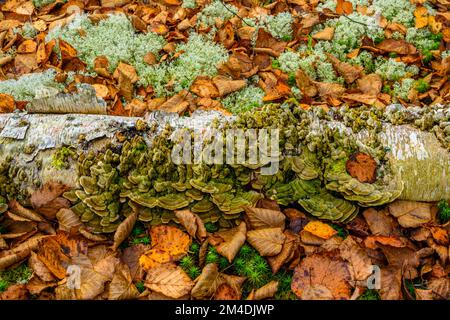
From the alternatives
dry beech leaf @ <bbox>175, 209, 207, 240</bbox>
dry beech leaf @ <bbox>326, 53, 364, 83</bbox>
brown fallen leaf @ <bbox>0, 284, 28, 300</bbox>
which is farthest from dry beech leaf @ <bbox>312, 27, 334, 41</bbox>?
brown fallen leaf @ <bbox>0, 284, 28, 300</bbox>

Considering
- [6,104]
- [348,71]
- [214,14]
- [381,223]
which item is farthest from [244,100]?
[6,104]

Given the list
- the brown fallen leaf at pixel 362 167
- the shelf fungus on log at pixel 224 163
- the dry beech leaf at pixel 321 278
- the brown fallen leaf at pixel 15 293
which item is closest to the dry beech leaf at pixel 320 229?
the shelf fungus on log at pixel 224 163

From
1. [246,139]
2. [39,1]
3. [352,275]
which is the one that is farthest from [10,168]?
[39,1]

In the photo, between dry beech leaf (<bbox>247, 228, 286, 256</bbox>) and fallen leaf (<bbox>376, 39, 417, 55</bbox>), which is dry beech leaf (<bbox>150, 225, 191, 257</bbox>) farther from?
fallen leaf (<bbox>376, 39, 417, 55</bbox>)

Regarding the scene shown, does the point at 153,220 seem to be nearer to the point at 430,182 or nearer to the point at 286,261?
the point at 286,261

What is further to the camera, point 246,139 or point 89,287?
point 246,139

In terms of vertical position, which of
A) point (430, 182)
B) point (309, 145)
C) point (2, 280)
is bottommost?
point (2, 280)

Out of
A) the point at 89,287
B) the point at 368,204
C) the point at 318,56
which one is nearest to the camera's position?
the point at 89,287
